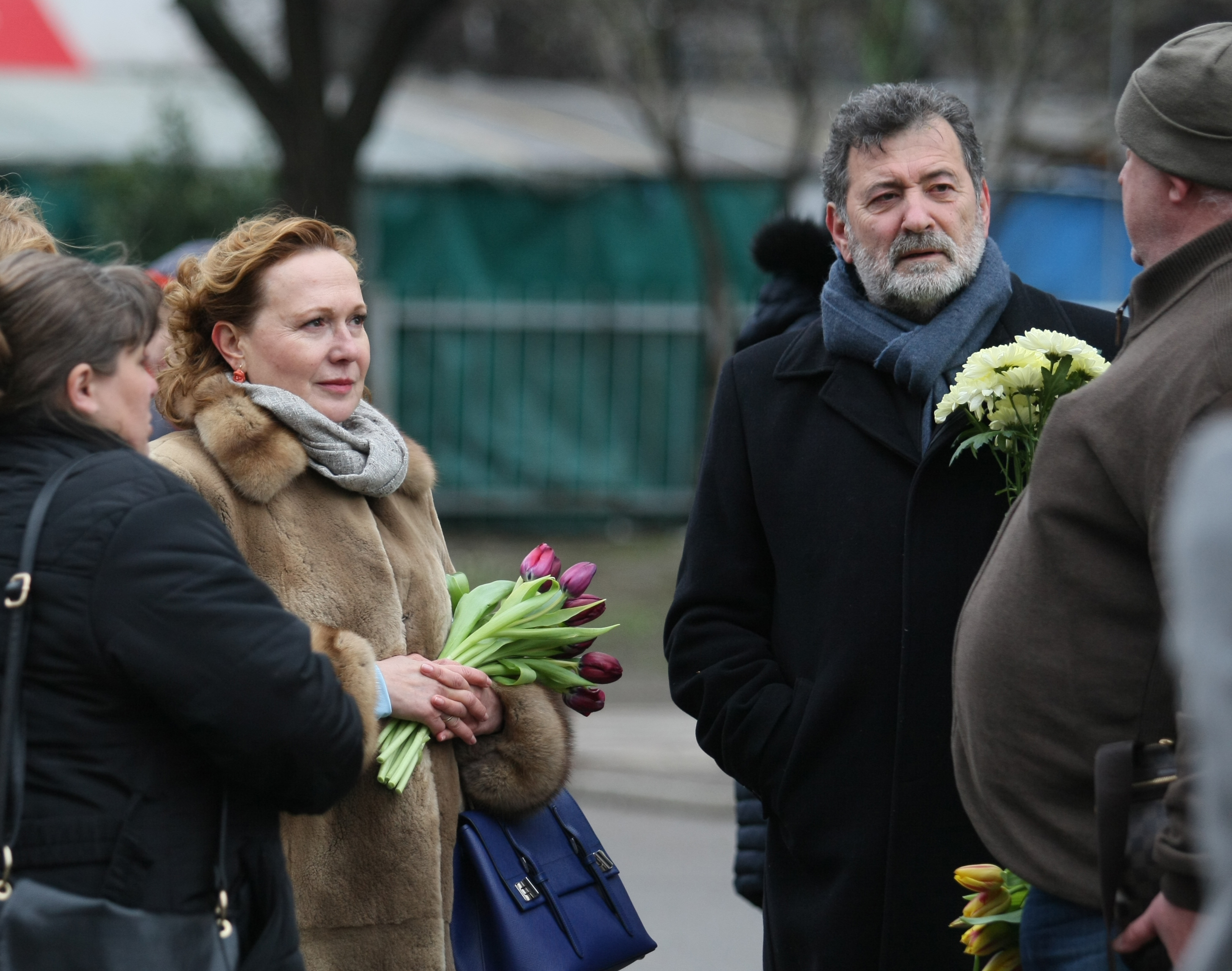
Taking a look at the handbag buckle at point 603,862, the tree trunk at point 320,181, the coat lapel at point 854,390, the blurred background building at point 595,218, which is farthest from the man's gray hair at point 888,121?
the blurred background building at point 595,218

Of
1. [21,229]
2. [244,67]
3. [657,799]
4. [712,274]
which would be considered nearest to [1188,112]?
[21,229]

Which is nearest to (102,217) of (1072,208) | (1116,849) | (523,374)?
(523,374)

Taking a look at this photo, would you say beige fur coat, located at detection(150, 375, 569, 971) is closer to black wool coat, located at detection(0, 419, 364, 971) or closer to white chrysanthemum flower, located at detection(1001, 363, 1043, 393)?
black wool coat, located at detection(0, 419, 364, 971)

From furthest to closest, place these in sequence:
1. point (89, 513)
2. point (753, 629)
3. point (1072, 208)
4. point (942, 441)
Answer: point (1072, 208) < point (753, 629) < point (942, 441) < point (89, 513)

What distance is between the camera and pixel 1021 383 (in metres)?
2.70

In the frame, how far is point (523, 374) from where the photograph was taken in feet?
44.3

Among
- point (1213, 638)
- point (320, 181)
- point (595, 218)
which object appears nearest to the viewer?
point (1213, 638)

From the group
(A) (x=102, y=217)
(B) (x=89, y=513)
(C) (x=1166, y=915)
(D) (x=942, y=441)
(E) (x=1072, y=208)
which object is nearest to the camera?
(C) (x=1166, y=915)

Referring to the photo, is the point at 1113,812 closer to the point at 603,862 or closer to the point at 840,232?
the point at 603,862

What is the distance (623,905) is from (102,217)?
11372mm

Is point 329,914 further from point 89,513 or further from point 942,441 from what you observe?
point 942,441

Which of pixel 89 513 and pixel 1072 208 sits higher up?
pixel 89 513

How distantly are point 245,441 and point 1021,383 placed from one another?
1407 mm

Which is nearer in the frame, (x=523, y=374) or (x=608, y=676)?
(x=608, y=676)
